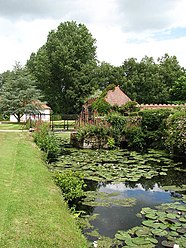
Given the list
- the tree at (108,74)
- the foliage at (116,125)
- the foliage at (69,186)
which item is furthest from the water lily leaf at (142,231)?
the tree at (108,74)

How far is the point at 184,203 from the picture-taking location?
795cm

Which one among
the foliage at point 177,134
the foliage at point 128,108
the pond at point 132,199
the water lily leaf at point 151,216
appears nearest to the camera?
the pond at point 132,199

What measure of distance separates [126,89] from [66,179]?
35.0 meters

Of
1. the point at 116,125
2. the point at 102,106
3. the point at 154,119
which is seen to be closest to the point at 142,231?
the point at 154,119

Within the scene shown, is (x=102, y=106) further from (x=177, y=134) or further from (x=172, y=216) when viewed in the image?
(x=172, y=216)

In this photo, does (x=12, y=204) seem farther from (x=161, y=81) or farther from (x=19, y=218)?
(x=161, y=81)

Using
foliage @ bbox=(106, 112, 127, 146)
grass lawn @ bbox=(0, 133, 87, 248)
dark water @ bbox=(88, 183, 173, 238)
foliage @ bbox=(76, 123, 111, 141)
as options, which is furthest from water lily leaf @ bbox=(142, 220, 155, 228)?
foliage @ bbox=(106, 112, 127, 146)

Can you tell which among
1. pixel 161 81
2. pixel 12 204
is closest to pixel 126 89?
pixel 161 81

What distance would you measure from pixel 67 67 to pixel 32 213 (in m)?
35.1

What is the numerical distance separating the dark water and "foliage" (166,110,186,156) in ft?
17.1

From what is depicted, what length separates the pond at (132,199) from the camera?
19.1 feet

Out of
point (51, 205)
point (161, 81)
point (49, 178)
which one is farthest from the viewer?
point (161, 81)

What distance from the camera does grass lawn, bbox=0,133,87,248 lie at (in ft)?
15.4

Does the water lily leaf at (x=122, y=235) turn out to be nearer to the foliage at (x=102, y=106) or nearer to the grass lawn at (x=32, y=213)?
the grass lawn at (x=32, y=213)
